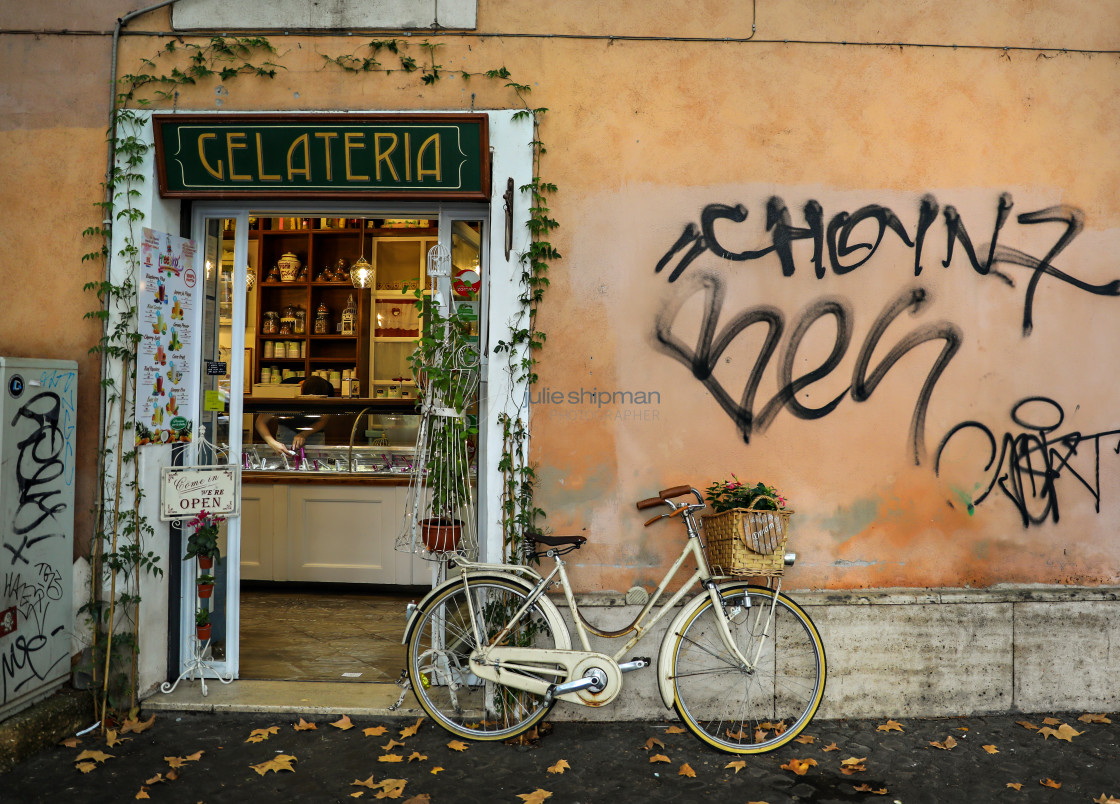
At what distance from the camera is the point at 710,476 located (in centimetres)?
481

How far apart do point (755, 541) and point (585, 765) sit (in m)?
1.39

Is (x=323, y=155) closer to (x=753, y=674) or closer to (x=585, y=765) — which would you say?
(x=585, y=765)

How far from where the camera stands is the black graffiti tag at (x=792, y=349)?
4.81 meters

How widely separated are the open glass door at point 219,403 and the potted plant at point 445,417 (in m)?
1.25

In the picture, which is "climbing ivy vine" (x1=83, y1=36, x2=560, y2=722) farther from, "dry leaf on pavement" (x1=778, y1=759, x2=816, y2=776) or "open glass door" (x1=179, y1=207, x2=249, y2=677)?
"dry leaf on pavement" (x1=778, y1=759, x2=816, y2=776)

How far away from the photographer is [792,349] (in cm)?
482

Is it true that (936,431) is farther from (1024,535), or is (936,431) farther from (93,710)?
(93,710)

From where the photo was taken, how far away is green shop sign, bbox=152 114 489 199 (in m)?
4.71

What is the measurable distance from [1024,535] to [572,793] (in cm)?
301

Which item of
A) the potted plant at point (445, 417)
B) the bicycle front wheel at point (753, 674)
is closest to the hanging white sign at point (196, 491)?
the potted plant at point (445, 417)

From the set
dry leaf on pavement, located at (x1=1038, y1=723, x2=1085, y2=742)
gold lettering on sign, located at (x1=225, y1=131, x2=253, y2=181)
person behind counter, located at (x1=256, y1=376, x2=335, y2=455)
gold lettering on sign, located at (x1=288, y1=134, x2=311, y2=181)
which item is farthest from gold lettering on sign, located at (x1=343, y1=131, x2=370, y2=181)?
dry leaf on pavement, located at (x1=1038, y1=723, x2=1085, y2=742)

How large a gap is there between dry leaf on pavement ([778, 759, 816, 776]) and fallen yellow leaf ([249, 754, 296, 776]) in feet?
7.88

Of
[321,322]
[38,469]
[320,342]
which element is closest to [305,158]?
[38,469]

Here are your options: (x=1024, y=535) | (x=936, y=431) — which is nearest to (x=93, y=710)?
(x=936, y=431)
